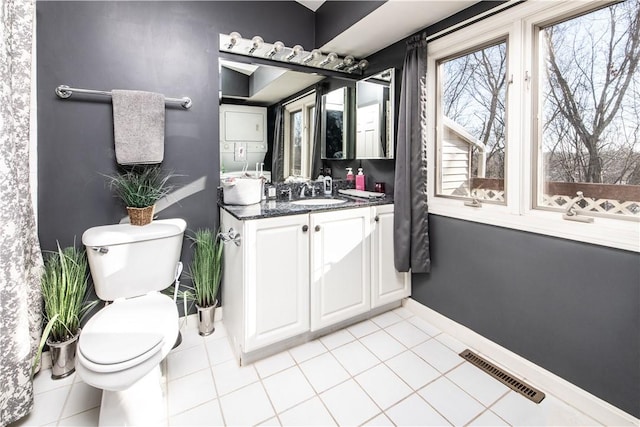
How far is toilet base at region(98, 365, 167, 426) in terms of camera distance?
1.33 m

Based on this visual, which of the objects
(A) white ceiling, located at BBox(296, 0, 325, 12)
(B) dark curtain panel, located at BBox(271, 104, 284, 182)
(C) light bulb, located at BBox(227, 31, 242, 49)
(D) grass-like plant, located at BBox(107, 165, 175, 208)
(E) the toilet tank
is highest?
(A) white ceiling, located at BBox(296, 0, 325, 12)

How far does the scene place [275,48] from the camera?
229 centimetres

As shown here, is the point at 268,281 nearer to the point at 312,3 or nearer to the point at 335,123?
the point at 335,123

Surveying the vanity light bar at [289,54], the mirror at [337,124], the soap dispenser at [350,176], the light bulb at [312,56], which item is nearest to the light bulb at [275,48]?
the vanity light bar at [289,54]

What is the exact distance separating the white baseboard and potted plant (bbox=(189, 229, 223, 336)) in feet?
4.93

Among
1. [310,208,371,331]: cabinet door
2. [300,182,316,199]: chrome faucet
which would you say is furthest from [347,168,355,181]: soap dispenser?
[310,208,371,331]: cabinet door

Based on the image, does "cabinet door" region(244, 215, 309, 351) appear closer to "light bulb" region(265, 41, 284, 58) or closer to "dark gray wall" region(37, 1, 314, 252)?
"dark gray wall" region(37, 1, 314, 252)

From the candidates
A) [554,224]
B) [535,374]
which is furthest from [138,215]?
[535,374]

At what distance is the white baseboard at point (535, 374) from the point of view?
1409 mm

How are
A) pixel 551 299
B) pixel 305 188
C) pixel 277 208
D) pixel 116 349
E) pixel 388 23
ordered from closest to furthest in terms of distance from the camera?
1. pixel 116 349
2. pixel 551 299
3. pixel 277 208
4. pixel 388 23
5. pixel 305 188

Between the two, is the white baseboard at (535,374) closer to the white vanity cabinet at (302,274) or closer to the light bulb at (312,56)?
the white vanity cabinet at (302,274)

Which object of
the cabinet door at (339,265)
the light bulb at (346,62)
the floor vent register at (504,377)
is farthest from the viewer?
the light bulb at (346,62)

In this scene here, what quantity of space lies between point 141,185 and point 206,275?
69 centimetres

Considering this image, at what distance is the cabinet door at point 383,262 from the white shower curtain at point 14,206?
185cm
